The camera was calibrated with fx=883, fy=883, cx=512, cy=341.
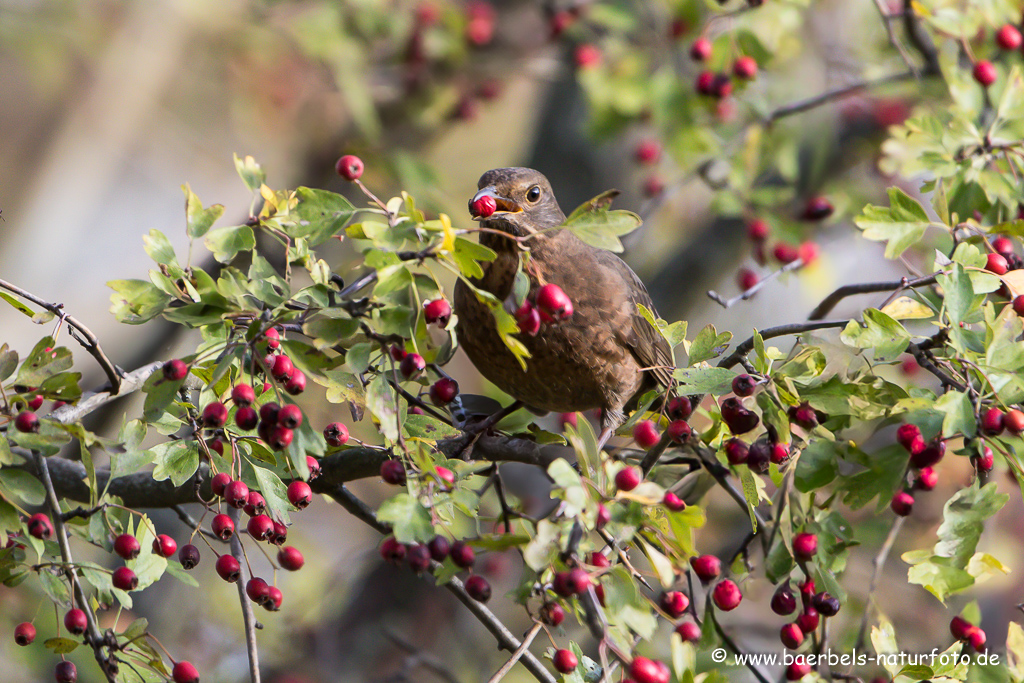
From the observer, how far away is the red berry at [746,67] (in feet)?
13.0

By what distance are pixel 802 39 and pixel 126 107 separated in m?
4.87

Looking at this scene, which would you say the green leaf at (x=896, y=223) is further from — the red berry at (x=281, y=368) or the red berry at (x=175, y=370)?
the red berry at (x=175, y=370)

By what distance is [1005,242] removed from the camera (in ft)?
8.59

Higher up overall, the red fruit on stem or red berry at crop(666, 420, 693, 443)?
the red fruit on stem

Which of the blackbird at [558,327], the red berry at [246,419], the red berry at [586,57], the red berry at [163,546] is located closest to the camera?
the red berry at [246,419]

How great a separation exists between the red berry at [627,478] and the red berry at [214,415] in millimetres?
817

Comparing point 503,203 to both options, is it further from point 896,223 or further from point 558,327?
point 896,223

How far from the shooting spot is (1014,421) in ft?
6.35

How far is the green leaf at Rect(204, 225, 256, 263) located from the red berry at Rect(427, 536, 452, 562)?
752 millimetres

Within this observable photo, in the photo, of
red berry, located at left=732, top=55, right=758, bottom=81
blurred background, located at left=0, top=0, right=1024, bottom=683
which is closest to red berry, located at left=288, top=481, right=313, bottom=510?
blurred background, located at left=0, top=0, right=1024, bottom=683

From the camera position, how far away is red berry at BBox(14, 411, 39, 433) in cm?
187

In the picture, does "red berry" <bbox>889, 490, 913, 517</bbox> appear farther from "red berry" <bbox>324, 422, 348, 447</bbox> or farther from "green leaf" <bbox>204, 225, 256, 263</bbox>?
"green leaf" <bbox>204, 225, 256, 263</bbox>

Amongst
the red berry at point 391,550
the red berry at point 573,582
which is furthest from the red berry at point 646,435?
the red berry at point 391,550

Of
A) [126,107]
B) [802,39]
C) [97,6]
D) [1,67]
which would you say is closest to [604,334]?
[802,39]
